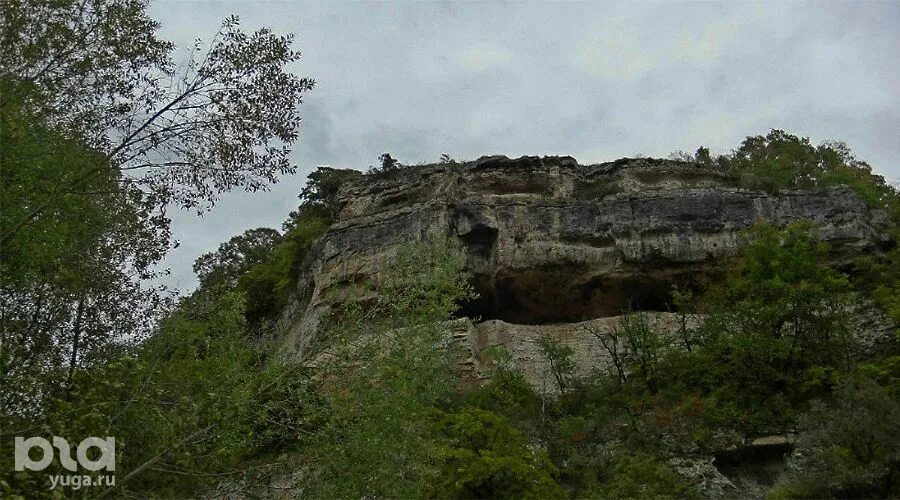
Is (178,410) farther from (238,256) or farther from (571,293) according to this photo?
(238,256)

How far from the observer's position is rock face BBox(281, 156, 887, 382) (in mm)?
27766

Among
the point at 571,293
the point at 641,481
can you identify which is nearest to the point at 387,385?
the point at 641,481

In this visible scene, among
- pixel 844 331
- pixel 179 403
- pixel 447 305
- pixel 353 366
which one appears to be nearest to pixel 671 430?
pixel 844 331

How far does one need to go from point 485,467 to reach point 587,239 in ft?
47.2

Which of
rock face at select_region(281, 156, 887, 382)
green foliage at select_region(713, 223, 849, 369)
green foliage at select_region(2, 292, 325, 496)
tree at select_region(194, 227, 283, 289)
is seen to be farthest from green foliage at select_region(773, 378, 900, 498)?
tree at select_region(194, 227, 283, 289)

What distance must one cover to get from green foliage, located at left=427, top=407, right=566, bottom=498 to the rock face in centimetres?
1028

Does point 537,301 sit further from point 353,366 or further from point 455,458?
point 353,366

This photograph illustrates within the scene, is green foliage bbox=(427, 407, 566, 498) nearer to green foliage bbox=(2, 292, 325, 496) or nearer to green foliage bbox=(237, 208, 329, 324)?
green foliage bbox=(2, 292, 325, 496)

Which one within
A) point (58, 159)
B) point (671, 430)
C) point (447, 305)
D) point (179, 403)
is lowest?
point (671, 430)

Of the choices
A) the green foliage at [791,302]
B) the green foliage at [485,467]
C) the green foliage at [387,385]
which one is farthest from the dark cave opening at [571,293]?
the green foliage at [387,385]

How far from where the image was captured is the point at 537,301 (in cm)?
2866

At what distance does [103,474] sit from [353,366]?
11.2 feet

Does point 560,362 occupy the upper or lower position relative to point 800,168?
lower

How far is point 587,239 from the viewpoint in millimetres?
28250
